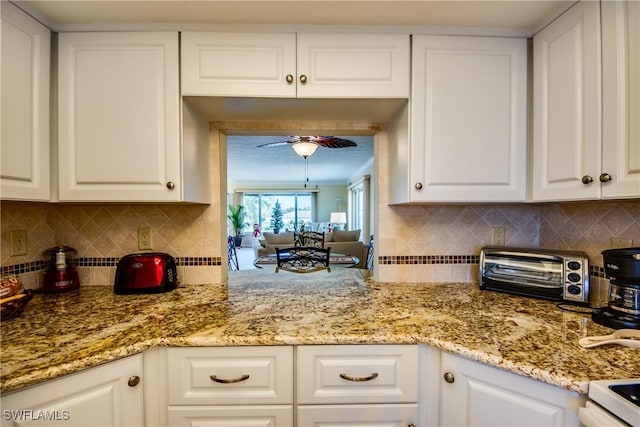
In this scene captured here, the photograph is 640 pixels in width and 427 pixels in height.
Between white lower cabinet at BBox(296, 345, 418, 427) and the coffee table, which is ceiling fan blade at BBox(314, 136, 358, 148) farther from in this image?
white lower cabinet at BBox(296, 345, 418, 427)

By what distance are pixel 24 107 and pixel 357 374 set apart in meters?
1.60

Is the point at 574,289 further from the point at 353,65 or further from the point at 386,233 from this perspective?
the point at 353,65

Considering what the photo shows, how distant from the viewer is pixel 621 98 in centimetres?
97

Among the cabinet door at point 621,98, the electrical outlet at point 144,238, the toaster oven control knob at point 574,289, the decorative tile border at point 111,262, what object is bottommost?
the toaster oven control knob at point 574,289

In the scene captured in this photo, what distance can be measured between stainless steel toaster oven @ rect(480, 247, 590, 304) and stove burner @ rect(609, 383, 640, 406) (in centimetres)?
64

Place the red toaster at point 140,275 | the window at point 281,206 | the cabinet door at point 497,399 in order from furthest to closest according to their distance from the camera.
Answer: the window at point 281,206 < the red toaster at point 140,275 < the cabinet door at point 497,399

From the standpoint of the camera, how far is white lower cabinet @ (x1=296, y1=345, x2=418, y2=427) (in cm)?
99

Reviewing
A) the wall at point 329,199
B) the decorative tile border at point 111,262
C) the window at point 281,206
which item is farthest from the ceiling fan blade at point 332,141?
the window at point 281,206

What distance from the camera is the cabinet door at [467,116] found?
126cm

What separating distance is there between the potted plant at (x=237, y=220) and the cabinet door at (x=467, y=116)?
910 cm

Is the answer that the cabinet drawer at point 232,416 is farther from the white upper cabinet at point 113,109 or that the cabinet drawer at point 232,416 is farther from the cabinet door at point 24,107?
the cabinet door at point 24,107

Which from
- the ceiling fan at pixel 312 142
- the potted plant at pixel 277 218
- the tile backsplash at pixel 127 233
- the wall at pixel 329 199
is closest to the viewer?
the tile backsplash at pixel 127 233

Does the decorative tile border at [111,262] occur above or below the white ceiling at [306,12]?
below

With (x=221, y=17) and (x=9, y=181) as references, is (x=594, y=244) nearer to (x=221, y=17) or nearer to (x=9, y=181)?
(x=221, y=17)
